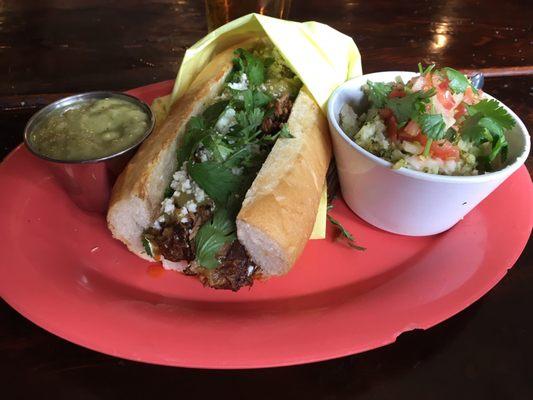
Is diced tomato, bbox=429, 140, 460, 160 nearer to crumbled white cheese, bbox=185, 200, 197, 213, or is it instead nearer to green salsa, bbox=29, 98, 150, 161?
crumbled white cheese, bbox=185, 200, 197, 213

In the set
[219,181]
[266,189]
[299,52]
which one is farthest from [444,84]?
[219,181]

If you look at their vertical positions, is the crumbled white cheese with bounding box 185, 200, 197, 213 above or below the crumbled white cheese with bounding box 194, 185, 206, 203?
below

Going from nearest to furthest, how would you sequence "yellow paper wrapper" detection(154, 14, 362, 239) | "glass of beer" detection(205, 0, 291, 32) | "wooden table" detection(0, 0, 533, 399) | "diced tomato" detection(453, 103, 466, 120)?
"wooden table" detection(0, 0, 533, 399)
"diced tomato" detection(453, 103, 466, 120)
"yellow paper wrapper" detection(154, 14, 362, 239)
"glass of beer" detection(205, 0, 291, 32)

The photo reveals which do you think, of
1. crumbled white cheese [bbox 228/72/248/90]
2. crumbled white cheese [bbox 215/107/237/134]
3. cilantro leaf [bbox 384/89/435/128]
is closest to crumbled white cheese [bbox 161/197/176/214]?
crumbled white cheese [bbox 215/107/237/134]

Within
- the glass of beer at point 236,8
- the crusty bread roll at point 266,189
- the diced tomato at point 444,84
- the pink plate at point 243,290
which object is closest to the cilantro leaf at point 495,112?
the diced tomato at point 444,84

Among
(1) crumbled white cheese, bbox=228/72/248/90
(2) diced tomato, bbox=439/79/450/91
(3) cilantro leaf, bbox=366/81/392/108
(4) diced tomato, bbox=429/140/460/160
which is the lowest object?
(1) crumbled white cheese, bbox=228/72/248/90

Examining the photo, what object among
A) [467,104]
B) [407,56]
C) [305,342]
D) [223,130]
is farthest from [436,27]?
[305,342]

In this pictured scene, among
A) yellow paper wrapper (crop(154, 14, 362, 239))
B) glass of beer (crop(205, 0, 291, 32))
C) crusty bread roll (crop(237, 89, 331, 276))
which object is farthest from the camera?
glass of beer (crop(205, 0, 291, 32))
